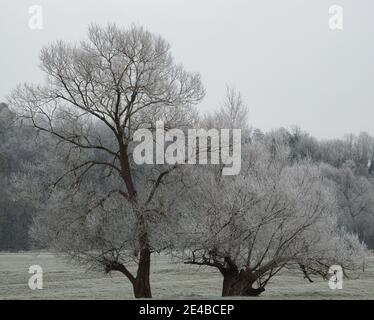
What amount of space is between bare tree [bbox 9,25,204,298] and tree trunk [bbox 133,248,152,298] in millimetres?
40

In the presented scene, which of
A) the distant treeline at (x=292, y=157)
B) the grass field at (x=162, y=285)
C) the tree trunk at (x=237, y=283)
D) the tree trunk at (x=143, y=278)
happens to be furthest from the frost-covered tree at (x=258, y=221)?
the distant treeline at (x=292, y=157)

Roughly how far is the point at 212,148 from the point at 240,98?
136 inches

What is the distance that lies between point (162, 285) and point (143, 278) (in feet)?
26.8

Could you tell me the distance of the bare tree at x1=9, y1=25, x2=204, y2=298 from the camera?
25.7 meters

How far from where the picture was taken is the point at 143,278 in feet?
87.1

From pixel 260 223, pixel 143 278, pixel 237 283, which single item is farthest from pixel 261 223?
pixel 143 278

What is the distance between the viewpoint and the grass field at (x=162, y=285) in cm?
2845

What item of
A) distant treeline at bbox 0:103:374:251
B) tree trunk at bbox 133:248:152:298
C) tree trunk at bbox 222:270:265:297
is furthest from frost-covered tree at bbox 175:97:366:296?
distant treeline at bbox 0:103:374:251

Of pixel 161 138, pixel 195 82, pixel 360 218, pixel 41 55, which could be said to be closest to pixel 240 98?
pixel 195 82

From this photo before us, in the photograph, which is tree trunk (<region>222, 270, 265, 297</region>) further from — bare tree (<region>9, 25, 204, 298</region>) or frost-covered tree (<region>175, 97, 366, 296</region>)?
bare tree (<region>9, 25, 204, 298</region>)

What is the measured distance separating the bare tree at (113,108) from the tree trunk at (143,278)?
0.13 ft

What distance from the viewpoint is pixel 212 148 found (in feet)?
83.6

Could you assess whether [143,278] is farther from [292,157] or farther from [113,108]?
[292,157]

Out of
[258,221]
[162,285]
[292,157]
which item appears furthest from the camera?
[292,157]
